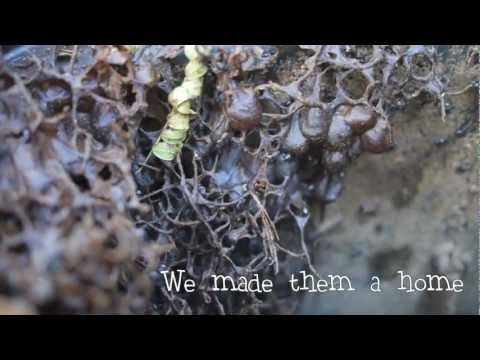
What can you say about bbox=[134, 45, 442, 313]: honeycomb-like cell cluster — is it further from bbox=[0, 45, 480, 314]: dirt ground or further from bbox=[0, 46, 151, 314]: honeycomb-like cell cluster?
bbox=[0, 46, 151, 314]: honeycomb-like cell cluster

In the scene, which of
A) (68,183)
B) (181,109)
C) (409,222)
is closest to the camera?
(68,183)

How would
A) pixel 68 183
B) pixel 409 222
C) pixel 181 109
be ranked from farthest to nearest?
pixel 409 222
pixel 181 109
pixel 68 183

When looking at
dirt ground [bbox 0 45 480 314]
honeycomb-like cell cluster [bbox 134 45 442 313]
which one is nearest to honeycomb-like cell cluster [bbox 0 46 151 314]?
dirt ground [bbox 0 45 480 314]

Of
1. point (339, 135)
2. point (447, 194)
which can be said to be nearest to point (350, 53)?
point (339, 135)

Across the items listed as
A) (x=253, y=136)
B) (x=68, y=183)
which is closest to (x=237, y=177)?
(x=253, y=136)

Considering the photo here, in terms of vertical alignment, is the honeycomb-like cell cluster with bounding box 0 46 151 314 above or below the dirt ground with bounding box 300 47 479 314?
above

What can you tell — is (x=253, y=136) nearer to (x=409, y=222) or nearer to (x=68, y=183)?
(x=68, y=183)

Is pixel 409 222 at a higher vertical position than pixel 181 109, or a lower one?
lower

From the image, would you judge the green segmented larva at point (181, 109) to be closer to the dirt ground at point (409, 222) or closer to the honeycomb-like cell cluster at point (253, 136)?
the honeycomb-like cell cluster at point (253, 136)
